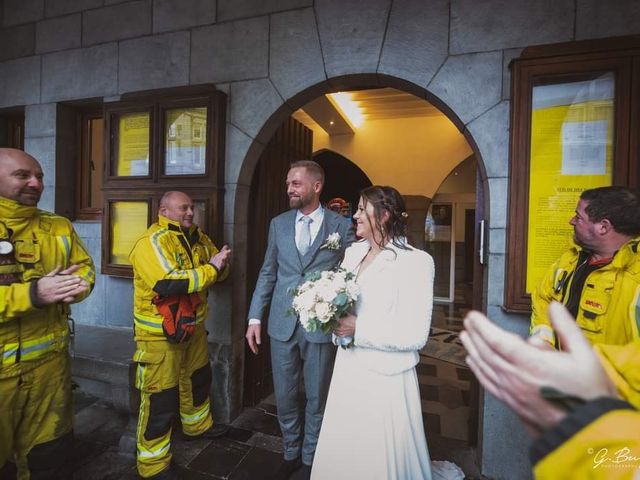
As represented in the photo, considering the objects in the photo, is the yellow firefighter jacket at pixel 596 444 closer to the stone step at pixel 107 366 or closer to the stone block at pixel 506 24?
the stone block at pixel 506 24

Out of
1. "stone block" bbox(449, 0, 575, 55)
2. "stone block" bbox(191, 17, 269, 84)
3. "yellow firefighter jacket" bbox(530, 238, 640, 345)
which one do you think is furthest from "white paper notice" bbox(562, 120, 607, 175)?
"stone block" bbox(191, 17, 269, 84)

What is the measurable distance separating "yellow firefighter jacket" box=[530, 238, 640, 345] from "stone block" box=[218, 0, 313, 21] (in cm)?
314

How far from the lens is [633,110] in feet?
8.08

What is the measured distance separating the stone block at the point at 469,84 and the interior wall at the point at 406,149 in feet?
18.5

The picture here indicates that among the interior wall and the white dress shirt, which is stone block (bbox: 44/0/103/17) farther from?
the interior wall

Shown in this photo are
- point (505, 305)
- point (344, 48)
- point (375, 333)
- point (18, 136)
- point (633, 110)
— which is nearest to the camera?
point (375, 333)

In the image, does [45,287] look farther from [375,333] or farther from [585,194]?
[585,194]

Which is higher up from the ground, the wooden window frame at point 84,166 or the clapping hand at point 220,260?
the wooden window frame at point 84,166

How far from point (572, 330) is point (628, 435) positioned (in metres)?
0.21

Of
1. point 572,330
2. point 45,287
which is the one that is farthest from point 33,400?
point 572,330

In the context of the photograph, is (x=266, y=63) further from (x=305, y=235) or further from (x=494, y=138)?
(x=494, y=138)

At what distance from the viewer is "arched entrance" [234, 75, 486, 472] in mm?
3096

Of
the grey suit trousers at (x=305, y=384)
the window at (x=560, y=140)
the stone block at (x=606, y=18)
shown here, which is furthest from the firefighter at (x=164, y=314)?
the stone block at (x=606, y=18)

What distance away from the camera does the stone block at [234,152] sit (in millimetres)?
3475
